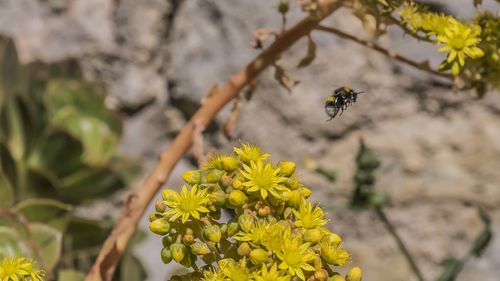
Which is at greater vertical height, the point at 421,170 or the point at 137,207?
the point at 137,207

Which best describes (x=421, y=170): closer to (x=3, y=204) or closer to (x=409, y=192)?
(x=409, y=192)

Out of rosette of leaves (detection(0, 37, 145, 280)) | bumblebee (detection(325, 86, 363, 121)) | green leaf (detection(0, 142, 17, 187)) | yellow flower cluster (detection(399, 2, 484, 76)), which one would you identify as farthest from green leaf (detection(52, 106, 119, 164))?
yellow flower cluster (detection(399, 2, 484, 76))

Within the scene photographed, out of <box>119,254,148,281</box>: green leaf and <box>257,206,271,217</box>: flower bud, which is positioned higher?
<box>257,206,271,217</box>: flower bud

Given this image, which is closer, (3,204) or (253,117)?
(3,204)

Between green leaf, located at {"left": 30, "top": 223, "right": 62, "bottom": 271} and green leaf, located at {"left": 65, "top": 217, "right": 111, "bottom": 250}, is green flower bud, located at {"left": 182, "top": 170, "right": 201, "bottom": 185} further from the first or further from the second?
green leaf, located at {"left": 65, "top": 217, "right": 111, "bottom": 250}

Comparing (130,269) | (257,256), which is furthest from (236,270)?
(130,269)

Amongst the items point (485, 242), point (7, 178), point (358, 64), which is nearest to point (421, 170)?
point (358, 64)

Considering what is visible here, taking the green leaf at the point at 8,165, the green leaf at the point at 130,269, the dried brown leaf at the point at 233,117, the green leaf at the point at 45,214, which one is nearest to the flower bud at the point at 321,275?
the dried brown leaf at the point at 233,117
